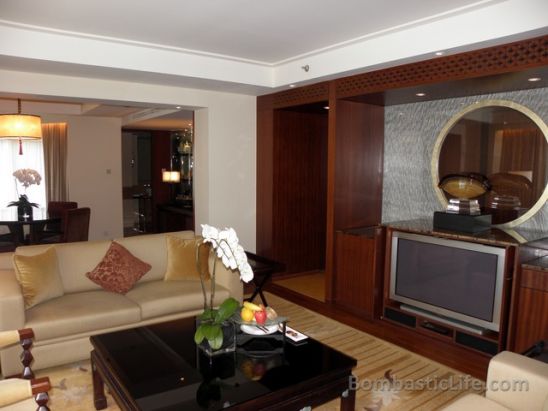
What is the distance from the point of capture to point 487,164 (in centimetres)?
393

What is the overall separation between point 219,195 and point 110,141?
4.22m

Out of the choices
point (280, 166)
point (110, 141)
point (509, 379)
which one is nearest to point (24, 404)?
point (509, 379)

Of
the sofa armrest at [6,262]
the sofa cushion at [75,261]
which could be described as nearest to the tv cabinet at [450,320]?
the sofa cushion at [75,261]

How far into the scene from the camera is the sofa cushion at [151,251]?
3.98 metres

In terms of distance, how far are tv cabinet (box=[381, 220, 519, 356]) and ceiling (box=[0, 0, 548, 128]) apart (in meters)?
1.46

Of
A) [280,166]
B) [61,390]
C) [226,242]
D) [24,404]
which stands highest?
[280,166]

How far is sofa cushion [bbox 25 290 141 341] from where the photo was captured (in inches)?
119

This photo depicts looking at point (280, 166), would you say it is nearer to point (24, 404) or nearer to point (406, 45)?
point (406, 45)

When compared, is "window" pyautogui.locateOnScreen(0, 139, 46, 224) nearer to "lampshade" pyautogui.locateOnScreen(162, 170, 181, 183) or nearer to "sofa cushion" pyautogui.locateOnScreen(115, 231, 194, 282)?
"lampshade" pyautogui.locateOnScreen(162, 170, 181, 183)

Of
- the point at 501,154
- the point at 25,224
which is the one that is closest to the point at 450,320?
the point at 501,154

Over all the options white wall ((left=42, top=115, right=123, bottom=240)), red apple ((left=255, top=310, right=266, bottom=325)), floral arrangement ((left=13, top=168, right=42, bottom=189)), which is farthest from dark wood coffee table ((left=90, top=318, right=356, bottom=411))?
white wall ((left=42, top=115, right=123, bottom=240))

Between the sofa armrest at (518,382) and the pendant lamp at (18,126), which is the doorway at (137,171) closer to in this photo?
the pendant lamp at (18,126)

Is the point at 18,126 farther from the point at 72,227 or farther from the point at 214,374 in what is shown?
the point at 214,374

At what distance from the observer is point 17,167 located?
25.6 ft
